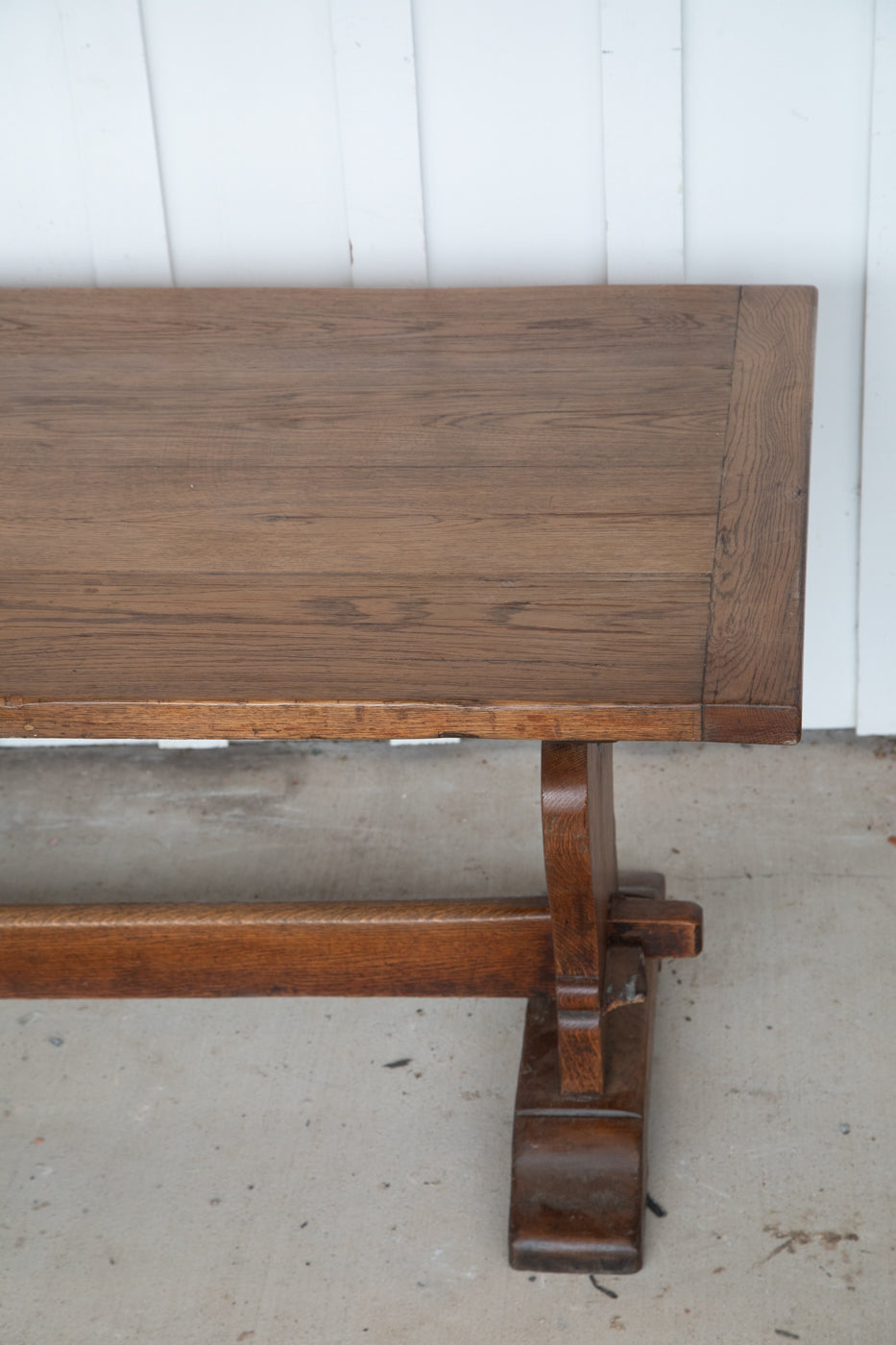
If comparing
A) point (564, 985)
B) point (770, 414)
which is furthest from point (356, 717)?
point (770, 414)

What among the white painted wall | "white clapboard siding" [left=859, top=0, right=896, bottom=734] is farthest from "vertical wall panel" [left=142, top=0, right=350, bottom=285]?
"white clapboard siding" [left=859, top=0, right=896, bottom=734]

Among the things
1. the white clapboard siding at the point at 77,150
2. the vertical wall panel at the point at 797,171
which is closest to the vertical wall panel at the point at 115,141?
the white clapboard siding at the point at 77,150

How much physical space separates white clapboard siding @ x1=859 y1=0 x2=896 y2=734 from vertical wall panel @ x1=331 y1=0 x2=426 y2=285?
0.70m

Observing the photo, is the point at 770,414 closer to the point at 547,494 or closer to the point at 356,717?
the point at 547,494

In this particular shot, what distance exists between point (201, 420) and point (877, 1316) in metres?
1.26

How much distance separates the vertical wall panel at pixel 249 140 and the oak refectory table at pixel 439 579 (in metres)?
0.23

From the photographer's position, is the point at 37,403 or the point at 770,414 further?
the point at 37,403

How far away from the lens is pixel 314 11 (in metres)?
1.97

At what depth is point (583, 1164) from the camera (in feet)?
4.94

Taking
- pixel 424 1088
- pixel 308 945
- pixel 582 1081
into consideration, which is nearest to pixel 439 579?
pixel 308 945

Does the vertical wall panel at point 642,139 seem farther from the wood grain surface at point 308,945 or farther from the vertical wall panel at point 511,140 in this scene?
the wood grain surface at point 308,945

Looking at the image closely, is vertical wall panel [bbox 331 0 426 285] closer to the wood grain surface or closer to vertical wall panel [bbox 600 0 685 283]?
vertical wall panel [bbox 600 0 685 283]

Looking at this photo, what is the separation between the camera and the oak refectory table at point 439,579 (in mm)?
1114

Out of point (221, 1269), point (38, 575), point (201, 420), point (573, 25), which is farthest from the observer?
point (573, 25)
